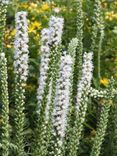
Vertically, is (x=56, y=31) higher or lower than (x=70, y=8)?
lower

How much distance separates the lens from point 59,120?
4.42 metres

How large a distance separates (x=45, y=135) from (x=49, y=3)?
4588 millimetres

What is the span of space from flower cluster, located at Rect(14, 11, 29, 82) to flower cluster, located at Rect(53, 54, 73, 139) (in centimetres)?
32

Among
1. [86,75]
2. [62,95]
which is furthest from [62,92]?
[86,75]

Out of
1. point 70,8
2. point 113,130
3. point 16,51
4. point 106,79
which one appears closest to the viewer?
point 16,51

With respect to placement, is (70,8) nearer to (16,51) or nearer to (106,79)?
(106,79)

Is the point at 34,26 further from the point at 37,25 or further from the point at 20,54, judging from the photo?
the point at 20,54

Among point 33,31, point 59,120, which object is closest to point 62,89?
point 59,120

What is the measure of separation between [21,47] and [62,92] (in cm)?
46

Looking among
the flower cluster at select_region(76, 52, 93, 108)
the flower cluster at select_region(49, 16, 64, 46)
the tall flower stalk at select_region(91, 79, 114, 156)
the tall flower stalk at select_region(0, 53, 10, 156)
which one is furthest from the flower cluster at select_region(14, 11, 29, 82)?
the tall flower stalk at select_region(91, 79, 114, 156)

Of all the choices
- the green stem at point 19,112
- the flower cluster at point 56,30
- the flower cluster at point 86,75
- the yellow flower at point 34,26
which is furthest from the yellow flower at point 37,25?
the flower cluster at point 56,30

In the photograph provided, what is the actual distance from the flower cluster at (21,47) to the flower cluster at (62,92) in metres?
0.32

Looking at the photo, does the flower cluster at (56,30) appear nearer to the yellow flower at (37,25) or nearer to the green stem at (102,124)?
the green stem at (102,124)

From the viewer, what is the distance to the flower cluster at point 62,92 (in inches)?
165
